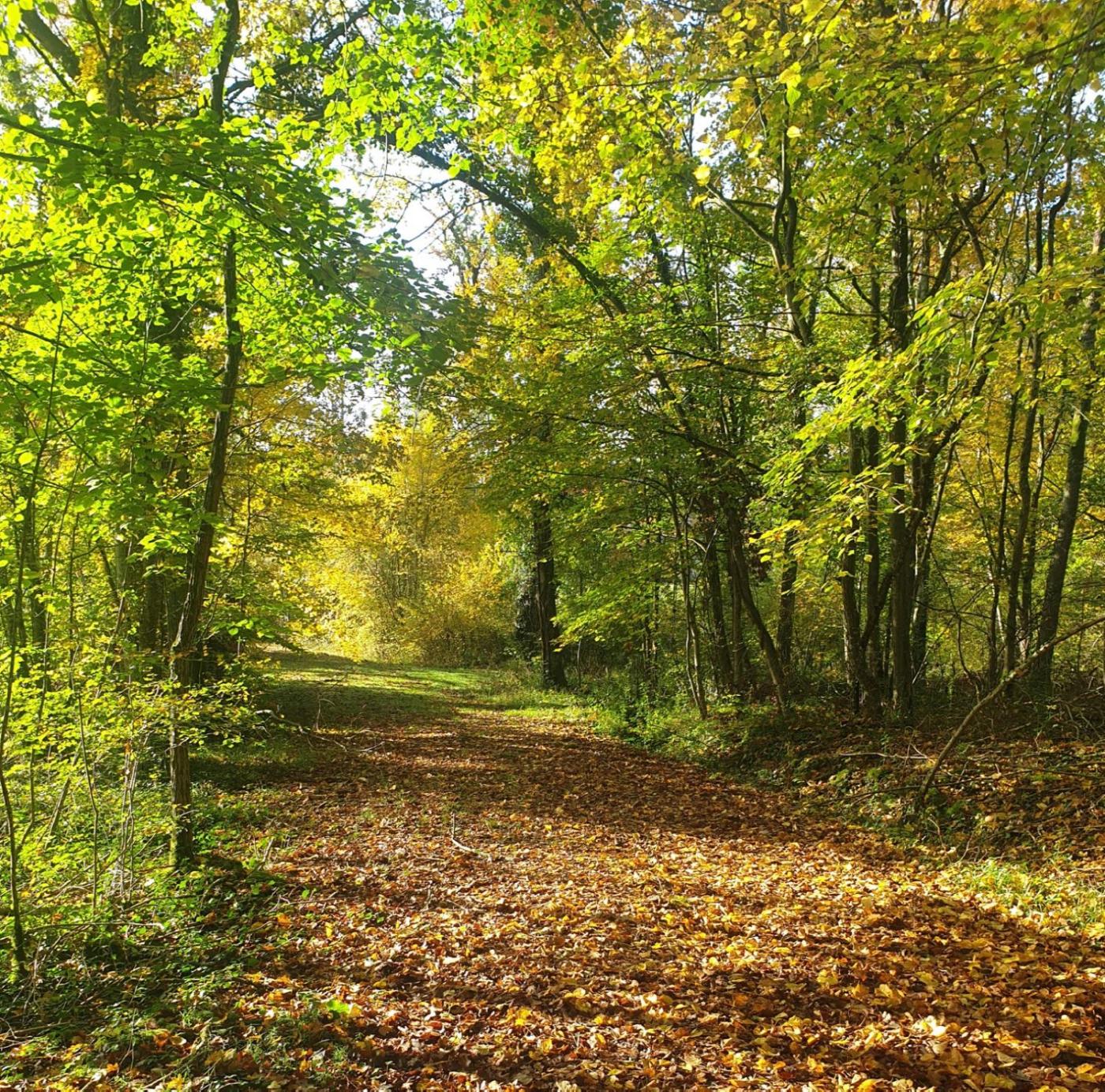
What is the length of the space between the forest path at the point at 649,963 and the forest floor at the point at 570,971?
16mm

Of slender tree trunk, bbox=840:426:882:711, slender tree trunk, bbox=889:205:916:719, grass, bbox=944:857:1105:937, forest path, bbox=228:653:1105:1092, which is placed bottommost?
forest path, bbox=228:653:1105:1092

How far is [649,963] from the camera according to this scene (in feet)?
13.8

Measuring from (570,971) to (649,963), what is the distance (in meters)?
0.48

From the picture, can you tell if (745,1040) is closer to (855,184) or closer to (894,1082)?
(894,1082)

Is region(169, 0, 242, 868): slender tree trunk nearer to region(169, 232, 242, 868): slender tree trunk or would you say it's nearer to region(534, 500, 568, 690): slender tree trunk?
region(169, 232, 242, 868): slender tree trunk

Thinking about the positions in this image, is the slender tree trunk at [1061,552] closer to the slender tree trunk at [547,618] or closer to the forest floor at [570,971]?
the forest floor at [570,971]

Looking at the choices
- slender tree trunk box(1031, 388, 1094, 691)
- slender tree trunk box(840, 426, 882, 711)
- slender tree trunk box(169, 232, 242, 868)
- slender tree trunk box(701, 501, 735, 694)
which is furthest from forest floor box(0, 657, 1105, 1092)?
slender tree trunk box(701, 501, 735, 694)

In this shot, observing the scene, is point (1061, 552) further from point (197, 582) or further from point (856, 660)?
point (197, 582)

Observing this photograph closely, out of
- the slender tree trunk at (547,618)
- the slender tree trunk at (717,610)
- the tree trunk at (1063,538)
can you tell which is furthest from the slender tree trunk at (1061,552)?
A: the slender tree trunk at (547,618)

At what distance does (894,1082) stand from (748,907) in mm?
1994

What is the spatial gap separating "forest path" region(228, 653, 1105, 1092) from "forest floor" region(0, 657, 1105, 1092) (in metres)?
0.02

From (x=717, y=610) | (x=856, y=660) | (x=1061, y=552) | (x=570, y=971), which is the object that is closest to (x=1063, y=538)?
(x=1061, y=552)

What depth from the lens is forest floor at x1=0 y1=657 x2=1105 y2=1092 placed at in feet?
10.7

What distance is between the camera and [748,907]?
4992mm
